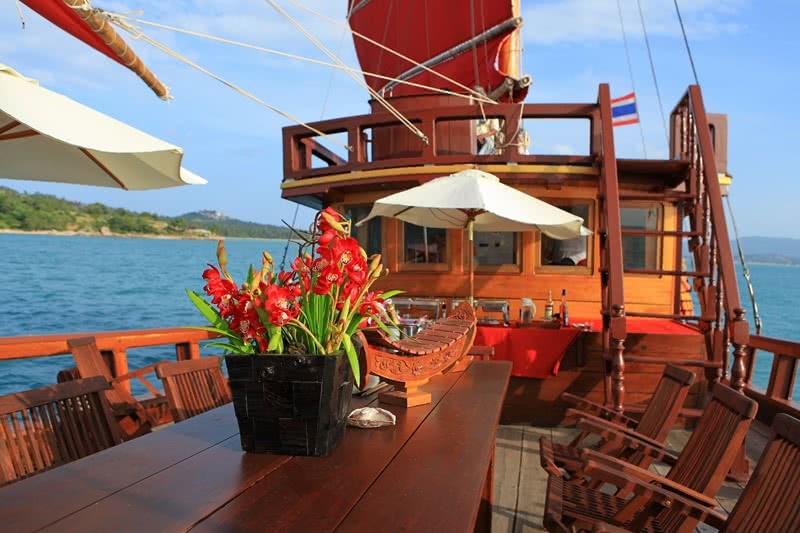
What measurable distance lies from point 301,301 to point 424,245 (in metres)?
5.33

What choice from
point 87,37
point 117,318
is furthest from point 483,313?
point 117,318

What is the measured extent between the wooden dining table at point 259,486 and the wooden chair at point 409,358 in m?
0.28

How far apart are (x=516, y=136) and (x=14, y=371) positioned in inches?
496

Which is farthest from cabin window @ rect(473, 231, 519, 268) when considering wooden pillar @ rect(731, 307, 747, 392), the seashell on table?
the seashell on table

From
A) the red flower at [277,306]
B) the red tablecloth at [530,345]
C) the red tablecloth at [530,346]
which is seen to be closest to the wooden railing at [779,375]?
the red tablecloth at [530,345]

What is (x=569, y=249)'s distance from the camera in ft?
22.5

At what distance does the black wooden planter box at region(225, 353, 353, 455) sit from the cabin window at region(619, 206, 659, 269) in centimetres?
569

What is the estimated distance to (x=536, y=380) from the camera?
18.5ft

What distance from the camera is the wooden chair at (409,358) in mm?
2324

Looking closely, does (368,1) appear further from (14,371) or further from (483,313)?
(14,371)

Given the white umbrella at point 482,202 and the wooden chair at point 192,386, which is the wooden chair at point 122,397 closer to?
the wooden chair at point 192,386

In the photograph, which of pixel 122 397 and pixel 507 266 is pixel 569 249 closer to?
pixel 507 266

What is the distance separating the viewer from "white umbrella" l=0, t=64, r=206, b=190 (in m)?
2.02

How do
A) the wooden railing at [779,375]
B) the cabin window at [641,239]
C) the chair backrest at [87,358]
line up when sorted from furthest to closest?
the cabin window at [641,239], the wooden railing at [779,375], the chair backrest at [87,358]
